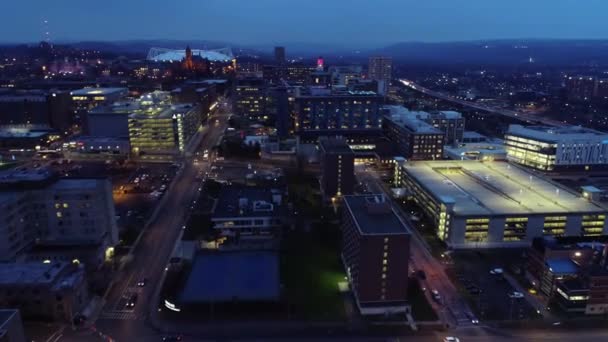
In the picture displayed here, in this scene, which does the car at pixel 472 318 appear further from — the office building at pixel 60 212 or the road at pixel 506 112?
the road at pixel 506 112

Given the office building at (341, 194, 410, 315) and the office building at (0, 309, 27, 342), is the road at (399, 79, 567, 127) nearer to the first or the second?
the office building at (341, 194, 410, 315)

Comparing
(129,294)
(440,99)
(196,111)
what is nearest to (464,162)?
(129,294)

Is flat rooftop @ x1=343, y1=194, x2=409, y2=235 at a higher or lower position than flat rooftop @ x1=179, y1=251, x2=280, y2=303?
higher

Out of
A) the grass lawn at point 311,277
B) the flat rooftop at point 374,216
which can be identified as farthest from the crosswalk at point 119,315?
the flat rooftop at point 374,216

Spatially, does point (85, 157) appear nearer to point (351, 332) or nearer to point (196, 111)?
point (196, 111)

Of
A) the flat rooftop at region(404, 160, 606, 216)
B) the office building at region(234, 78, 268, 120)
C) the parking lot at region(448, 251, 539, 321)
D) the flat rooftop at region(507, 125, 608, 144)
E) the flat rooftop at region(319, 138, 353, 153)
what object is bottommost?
the parking lot at region(448, 251, 539, 321)

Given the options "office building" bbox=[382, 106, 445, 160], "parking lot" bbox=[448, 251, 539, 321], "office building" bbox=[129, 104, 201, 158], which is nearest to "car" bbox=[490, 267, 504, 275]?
"parking lot" bbox=[448, 251, 539, 321]

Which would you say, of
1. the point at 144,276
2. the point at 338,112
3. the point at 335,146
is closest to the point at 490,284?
the point at 335,146

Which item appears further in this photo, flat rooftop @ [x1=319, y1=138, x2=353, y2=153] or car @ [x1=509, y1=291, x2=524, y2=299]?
flat rooftop @ [x1=319, y1=138, x2=353, y2=153]
